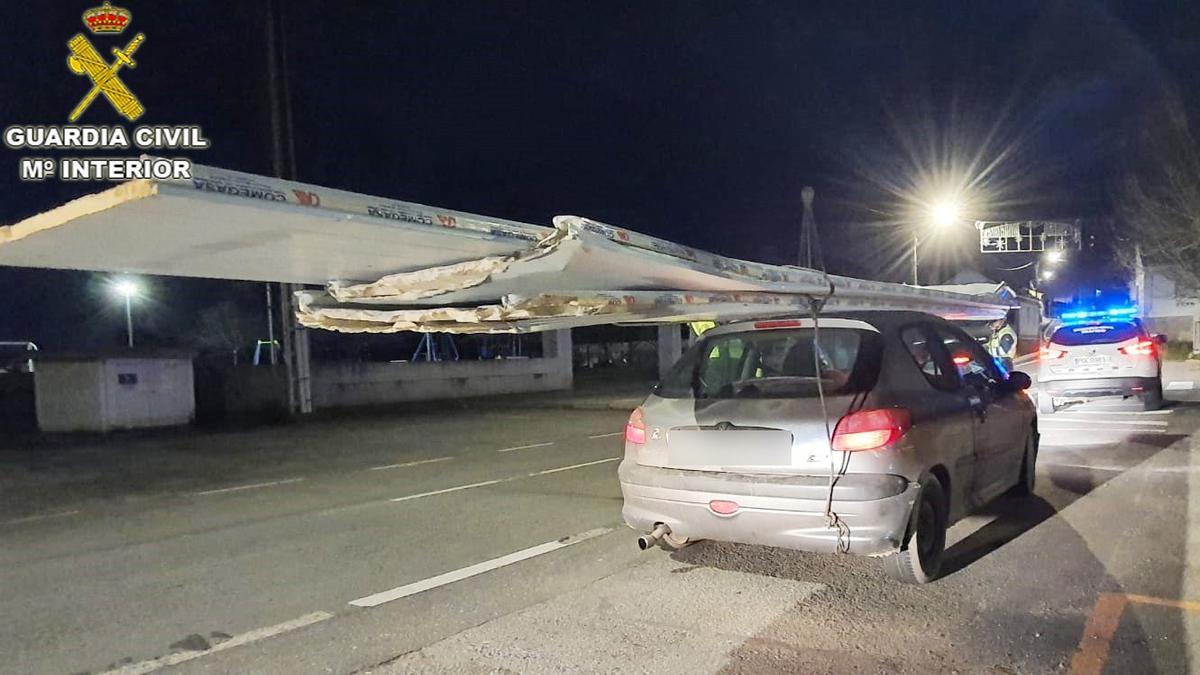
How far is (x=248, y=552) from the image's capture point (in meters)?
6.44

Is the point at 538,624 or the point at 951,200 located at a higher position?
the point at 951,200

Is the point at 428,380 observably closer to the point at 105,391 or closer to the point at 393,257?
the point at 105,391

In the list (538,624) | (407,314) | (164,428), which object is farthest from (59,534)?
(164,428)

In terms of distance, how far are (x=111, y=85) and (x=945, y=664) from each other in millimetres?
14981

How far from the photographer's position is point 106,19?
1375 centimetres

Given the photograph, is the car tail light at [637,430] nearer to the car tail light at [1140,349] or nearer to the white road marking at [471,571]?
the white road marking at [471,571]

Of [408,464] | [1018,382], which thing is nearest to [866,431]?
[1018,382]

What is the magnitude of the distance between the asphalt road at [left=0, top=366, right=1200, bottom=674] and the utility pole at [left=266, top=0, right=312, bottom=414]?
10.9m

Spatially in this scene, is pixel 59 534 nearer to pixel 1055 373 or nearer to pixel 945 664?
pixel 945 664

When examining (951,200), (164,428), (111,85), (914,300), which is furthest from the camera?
(951,200)

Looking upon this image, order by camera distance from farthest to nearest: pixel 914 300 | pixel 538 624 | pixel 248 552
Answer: pixel 914 300 → pixel 248 552 → pixel 538 624

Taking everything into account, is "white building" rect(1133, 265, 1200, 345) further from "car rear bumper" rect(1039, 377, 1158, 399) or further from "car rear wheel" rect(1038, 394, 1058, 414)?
"car rear bumper" rect(1039, 377, 1158, 399)

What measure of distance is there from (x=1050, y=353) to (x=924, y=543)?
9534mm

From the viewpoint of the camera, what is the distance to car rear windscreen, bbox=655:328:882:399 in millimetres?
4852
